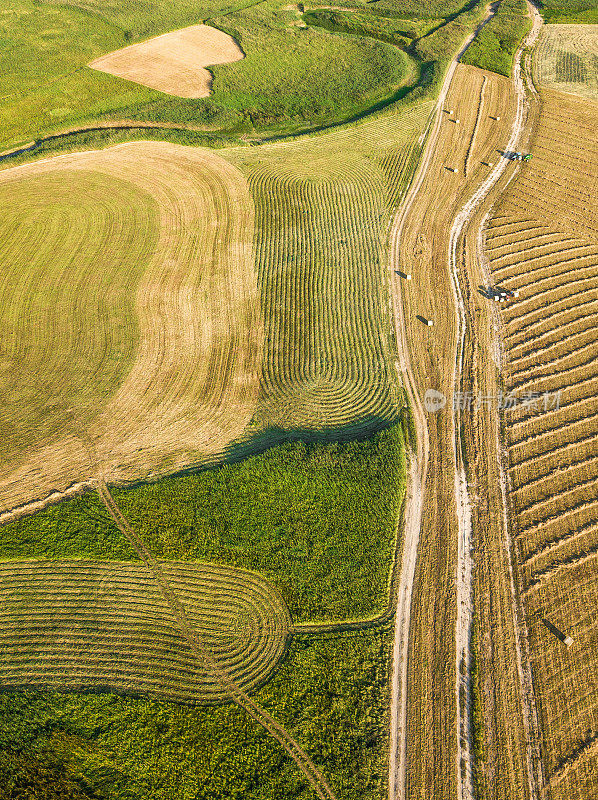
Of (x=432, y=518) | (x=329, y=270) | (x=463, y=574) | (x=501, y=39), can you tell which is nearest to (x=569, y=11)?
(x=501, y=39)

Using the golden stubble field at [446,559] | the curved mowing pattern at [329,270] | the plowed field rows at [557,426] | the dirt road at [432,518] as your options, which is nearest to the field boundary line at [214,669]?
the dirt road at [432,518]

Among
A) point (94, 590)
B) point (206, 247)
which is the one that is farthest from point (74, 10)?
point (94, 590)

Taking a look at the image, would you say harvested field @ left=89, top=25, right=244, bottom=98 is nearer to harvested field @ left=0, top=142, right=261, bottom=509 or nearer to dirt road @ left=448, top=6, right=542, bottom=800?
harvested field @ left=0, top=142, right=261, bottom=509

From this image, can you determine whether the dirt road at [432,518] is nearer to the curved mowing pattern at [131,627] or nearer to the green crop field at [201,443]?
the green crop field at [201,443]

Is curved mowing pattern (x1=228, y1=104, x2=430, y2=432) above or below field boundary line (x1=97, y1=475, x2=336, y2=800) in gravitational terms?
above

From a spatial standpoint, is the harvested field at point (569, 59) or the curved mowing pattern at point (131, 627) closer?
the curved mowing pattern at point (131, 627)

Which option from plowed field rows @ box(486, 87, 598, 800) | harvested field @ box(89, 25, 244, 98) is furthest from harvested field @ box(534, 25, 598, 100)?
harvested field @ box(89, 25, 244, 98)
